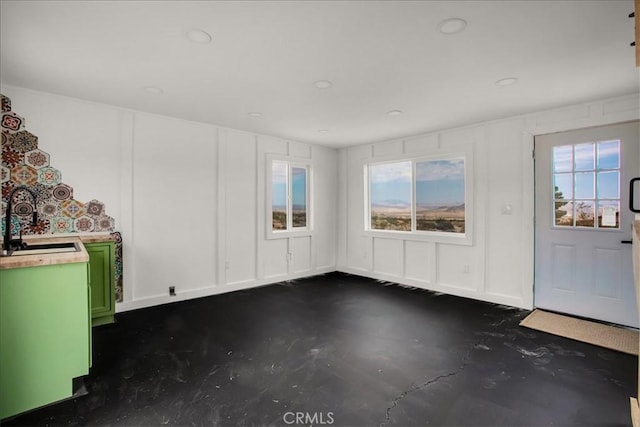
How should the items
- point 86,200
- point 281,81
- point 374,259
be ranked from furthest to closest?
1. point 374,259
2. point 86,200
3. point 281,81

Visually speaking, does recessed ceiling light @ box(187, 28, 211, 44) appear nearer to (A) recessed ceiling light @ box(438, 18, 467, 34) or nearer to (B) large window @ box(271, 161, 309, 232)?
(A) recessed ceiling light @ box(438, 18, 467, 34)

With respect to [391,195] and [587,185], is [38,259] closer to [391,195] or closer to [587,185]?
[391,195]

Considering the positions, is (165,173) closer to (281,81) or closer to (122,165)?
(122,165)

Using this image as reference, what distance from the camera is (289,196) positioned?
568 centimetres

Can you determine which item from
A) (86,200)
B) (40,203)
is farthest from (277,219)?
(40,203)

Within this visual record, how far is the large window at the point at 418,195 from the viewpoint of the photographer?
4871 millimetres

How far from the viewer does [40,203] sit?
3.32 meters

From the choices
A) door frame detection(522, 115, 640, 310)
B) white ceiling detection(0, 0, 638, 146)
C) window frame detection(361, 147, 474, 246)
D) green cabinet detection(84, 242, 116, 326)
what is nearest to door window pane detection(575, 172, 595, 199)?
door frame detection(522, 115, 640, 310)

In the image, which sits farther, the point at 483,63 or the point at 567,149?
the point at 567,149

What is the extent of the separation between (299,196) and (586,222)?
4080 mm

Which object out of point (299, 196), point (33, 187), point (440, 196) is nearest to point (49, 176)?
Result: point (33, 187)

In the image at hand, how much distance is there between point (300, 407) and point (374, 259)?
12.7 feet

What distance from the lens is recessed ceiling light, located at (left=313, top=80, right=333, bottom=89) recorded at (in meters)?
2.96

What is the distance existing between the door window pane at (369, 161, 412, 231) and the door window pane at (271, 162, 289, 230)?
1594mm
